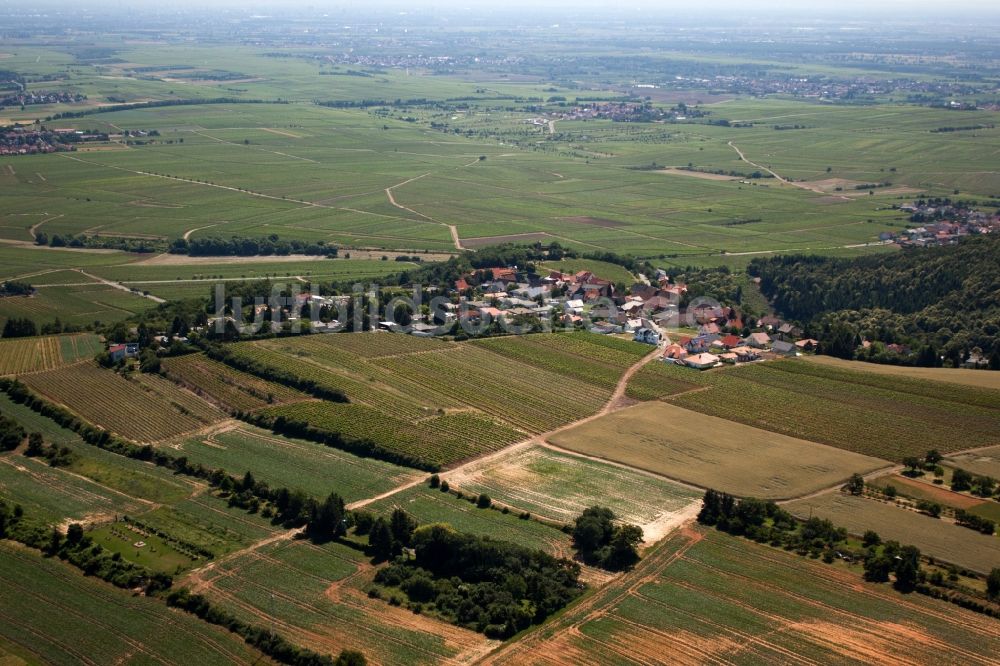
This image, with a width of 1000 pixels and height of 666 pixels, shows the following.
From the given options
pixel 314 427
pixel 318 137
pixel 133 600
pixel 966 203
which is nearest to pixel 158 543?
pixel 133 600

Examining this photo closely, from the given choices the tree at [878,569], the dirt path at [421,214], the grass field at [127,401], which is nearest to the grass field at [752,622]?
the tree at [878,569]

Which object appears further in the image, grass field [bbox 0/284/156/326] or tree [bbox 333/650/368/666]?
grass field [bbox 0/284/156/326]

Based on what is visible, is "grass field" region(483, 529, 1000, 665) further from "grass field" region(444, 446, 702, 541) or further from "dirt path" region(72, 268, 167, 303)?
"dirt path" region(72, 268, 167, 303)

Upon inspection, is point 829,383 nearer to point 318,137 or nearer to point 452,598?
point 452,598

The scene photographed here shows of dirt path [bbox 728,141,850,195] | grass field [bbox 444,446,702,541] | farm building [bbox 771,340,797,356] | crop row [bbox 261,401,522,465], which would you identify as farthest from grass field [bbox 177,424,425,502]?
dirt path [bbox 728,141,850,195]

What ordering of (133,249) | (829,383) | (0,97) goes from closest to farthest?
(829,383) < (133,249) < (0,97)

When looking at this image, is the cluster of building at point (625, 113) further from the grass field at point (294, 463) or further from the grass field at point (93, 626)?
the grass field at point (93, 626)

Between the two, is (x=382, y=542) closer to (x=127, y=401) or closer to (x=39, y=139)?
(x=127, y=401)
